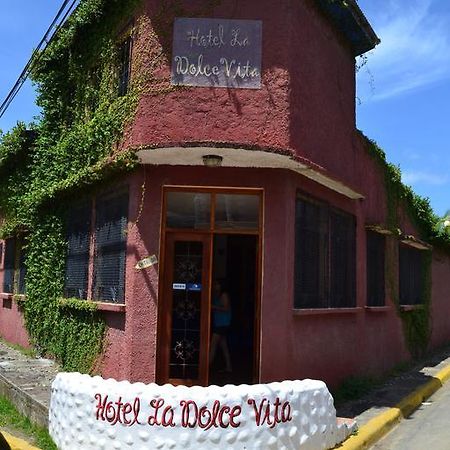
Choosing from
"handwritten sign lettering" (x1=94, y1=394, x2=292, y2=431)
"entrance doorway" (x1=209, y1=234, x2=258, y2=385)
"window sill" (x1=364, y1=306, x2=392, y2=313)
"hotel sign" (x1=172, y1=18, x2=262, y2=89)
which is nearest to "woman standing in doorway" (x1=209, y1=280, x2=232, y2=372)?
"entrance doorway" (x1=209, y1=234, x2=258, y2=385)

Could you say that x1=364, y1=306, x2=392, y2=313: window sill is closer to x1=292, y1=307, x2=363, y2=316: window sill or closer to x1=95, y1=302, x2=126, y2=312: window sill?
x1=292, y1=307, x2=363, y2=316: window sill

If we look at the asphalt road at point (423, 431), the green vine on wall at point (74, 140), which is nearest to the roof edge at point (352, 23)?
the green vine on wall at point (74, 140)

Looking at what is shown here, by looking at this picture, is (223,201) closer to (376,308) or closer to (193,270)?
(193,270)

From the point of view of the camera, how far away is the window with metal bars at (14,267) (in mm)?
14423

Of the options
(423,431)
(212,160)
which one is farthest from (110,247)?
(423,431)

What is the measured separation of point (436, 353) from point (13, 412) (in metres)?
12.4

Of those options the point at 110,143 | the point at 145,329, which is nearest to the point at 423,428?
the point at 145,329

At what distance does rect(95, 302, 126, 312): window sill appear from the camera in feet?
27.3

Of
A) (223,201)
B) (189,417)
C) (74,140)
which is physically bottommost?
(189,417)

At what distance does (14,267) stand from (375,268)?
9.16m

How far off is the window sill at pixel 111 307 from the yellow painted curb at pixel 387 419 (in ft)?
11.5

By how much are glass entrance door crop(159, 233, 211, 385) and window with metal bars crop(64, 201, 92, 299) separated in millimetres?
2152

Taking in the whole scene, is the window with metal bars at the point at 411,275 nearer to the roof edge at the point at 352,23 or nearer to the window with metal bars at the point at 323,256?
the window with metal bars at the point at 323,256

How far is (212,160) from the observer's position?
7.94 meters
